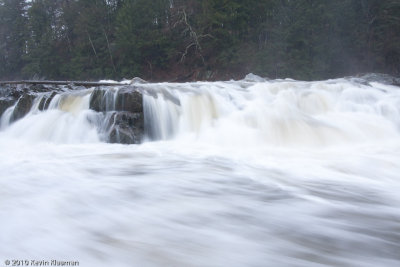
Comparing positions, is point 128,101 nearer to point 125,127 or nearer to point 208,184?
point 125,127

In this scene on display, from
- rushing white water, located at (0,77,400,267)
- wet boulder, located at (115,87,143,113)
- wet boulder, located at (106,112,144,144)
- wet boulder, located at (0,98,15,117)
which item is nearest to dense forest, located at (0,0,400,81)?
rushing white water, located at (0,77,400,267)

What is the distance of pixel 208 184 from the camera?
334 cm

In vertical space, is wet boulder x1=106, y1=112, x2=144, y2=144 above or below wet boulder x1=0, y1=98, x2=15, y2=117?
below

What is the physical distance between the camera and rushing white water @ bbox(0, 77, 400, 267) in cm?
186

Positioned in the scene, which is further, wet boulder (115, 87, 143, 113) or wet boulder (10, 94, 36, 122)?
wet boulder (10, 94, 36, 122)

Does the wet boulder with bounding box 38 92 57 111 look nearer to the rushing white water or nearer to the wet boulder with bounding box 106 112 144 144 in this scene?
the rushing white water

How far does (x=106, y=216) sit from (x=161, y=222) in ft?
1.44

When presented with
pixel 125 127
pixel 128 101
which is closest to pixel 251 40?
pixel 128 101

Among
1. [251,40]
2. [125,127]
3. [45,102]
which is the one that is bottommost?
[125,127]

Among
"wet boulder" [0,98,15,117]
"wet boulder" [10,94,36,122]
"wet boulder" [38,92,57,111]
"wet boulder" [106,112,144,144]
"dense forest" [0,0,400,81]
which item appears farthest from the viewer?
"dense forest" [0,0,400,81]

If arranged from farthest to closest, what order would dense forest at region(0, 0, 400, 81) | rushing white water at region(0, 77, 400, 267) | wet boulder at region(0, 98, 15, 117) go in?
1. dense forest at region(0, 0, 400, 81)
2. wet boulder at region(0, 98, 15, 117)
3. rushing white water at region(0, 77, 400, 267)

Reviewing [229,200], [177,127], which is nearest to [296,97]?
[177,127]

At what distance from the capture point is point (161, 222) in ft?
7.48

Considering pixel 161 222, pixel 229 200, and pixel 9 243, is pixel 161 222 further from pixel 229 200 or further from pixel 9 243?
pixel 9 243
